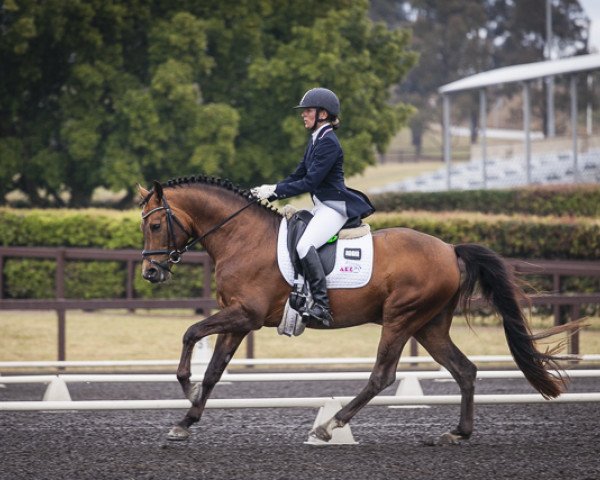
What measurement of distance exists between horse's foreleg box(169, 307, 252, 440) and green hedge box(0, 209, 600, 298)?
33.7 feet

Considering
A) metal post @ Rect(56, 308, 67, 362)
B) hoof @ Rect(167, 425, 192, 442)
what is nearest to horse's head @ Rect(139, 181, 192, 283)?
hoof @ Rect(167, 425, 192, 442)

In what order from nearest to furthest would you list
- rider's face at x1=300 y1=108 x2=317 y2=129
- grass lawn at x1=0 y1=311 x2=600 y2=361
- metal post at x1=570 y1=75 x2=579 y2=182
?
rider's face at x1=300 y1=108 x2=317 y2=129
grass lawn at x1=0 y1=311 x2=600 y2=361
metal post at x1=570 y1=75 x2=579 y2=182

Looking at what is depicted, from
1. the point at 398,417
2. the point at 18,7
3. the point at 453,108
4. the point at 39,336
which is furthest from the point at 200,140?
the point at 453,108

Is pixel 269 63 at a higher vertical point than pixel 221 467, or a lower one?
higher

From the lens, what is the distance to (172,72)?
2895 centimetres

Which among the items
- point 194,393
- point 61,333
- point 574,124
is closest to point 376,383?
point 194,393

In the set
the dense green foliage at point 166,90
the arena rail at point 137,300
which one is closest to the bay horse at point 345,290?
the arena rail at point 137,300

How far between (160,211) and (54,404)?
1662mm

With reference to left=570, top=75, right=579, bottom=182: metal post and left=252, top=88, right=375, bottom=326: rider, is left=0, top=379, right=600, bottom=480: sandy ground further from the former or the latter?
left=570, top=75, right=579, bottom=182: metal post

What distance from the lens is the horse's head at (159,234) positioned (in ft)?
27.4

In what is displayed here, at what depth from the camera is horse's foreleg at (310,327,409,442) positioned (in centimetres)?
825

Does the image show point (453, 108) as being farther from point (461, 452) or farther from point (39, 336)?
point (461, 452)

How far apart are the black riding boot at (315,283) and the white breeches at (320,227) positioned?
6 centimetres

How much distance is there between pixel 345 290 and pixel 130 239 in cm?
1160
